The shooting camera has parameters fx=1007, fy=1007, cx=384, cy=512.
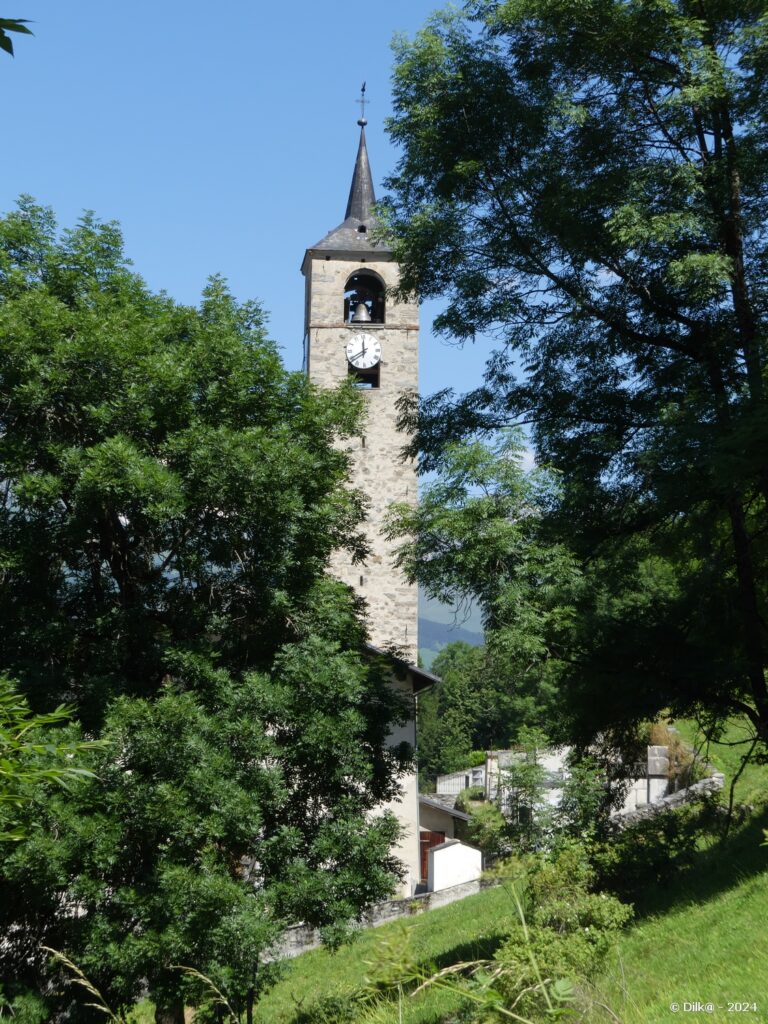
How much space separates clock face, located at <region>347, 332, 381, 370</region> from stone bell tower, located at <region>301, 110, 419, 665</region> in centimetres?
2

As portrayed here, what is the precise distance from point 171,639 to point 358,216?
19492mm

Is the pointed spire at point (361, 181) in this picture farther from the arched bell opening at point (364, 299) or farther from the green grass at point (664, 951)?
the green grass at point (664, 951)

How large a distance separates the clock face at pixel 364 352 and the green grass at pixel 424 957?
477 inches

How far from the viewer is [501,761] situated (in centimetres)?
3083

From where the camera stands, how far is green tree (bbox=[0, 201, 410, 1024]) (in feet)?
27.2

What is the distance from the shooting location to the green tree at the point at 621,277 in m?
9.48

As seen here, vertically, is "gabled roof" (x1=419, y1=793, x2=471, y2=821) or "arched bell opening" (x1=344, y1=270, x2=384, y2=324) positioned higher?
"arched bell opening" (x1=344, y1=270, x2=384, y2=324)

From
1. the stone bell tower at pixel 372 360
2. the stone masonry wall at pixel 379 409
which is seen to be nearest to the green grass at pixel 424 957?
the stone masonry wall at pixel 379 409

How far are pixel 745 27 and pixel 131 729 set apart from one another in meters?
8.72

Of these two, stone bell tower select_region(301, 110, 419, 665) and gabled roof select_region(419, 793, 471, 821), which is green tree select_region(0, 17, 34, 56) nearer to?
stone bell tower select_region(301, 110, 419, 665)

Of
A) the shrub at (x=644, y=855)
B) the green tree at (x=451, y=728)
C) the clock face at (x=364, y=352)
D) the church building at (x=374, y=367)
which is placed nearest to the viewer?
the shrub at (x=644, y=855)

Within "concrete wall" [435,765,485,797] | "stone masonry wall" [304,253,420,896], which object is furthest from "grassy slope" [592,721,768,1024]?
"concrete wall" [435,765,485,797]

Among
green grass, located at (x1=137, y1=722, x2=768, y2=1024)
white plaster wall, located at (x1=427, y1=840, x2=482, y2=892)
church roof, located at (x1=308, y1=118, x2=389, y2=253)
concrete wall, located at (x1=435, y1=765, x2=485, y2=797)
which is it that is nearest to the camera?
green grass, located at (x1=137, y1=722, x2=768, y2=1024)

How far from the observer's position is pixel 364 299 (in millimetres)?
25453
